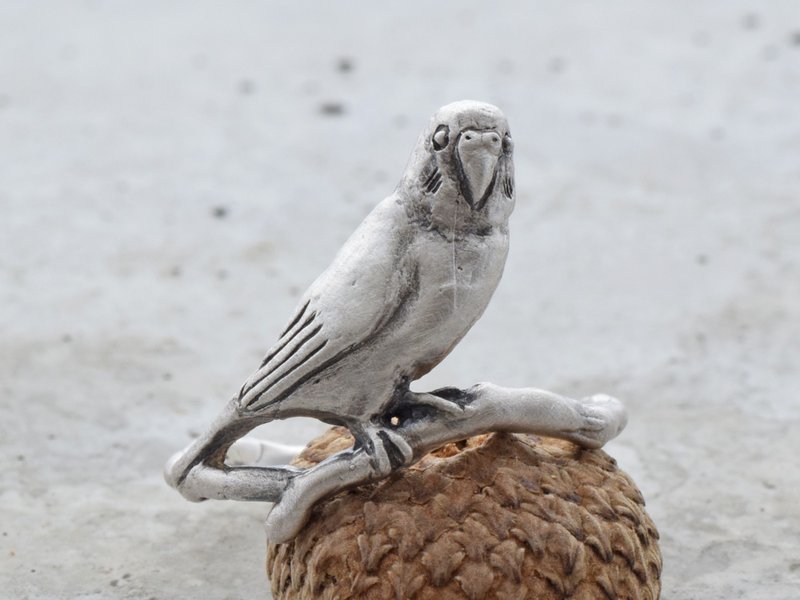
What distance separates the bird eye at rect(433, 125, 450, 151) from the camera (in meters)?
2.18

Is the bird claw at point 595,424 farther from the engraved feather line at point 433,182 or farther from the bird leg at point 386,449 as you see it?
the engraved feather line at point 433,182

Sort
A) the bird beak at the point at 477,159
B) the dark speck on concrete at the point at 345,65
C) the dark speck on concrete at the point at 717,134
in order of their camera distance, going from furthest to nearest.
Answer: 1. the dark speck on concrete at the point at 345,65
2. the dark speck on concrete at the point at 717,134
3. the bird beak at the point at 477,159

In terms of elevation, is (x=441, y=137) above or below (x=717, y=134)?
above

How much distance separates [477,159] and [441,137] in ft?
0.23

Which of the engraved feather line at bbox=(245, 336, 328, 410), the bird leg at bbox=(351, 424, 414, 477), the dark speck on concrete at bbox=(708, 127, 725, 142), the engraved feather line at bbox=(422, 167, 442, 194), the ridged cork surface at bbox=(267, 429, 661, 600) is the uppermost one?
the engraved feather line at bbox=(422, 167, 442, 194)

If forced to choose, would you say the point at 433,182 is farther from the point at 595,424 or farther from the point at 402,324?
the point at 595,424

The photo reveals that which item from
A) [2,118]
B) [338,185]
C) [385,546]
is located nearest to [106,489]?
[385,546]

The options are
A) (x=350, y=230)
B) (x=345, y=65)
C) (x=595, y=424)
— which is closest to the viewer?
(x=595, y=424)

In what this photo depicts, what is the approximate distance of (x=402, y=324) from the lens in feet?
7.18

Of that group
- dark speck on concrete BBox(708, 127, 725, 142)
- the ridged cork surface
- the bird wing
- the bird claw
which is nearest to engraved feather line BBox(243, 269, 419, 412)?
the bird wing

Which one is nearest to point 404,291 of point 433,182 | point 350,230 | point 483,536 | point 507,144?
point 433,182

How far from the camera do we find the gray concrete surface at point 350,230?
296 centimetres

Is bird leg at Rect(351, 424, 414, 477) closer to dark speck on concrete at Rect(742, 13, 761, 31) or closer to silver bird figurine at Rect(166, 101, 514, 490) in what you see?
silver bird figurine at Rect(166, 101, 514, 490)

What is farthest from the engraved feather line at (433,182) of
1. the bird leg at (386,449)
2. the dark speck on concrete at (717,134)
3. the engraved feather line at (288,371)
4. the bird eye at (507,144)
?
the dark speck on concrete at (717,134)
